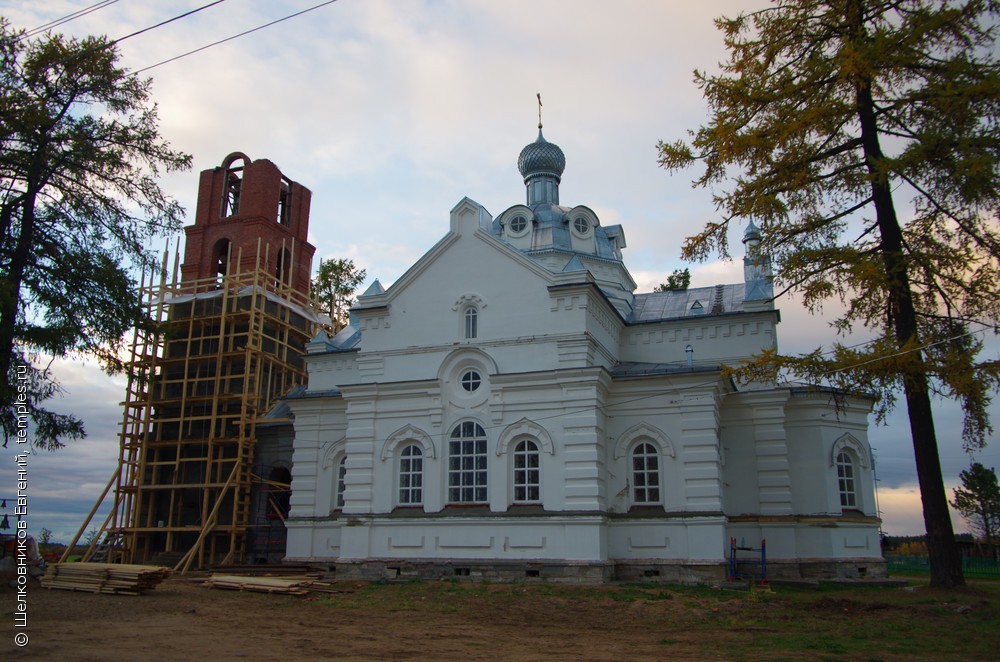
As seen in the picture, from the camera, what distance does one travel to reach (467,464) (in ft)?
71.4

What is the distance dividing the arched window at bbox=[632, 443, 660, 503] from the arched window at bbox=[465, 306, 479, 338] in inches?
210

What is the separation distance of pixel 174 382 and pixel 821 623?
22.3 metres

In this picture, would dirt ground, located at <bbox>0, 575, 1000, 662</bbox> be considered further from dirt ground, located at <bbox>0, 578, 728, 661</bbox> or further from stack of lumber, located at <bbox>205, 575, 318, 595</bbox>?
stack of lumber, located at <bbox>205, 575, 318, 595</bbox>

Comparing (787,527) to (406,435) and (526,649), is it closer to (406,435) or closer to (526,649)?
(406,435)

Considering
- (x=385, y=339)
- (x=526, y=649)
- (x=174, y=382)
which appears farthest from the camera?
(x=174, y=382)

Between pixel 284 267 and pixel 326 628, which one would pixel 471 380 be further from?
pixel 284 267

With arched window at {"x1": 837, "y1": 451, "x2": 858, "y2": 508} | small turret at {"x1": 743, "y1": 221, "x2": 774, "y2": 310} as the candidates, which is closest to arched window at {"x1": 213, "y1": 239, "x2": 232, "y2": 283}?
small turret at {"x1": 743, "y1": 221, "x2": 774, "y2": 310}

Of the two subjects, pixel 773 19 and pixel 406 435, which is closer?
pixel 773 19

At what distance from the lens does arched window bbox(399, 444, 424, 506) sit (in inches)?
872

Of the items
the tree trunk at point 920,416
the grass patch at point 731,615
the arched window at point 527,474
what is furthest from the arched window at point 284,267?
the tree trunk at point 920,416

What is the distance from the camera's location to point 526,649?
37.4 feet

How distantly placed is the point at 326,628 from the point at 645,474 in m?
10.5

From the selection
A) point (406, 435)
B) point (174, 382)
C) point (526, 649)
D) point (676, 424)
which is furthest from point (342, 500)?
point (526, 649)

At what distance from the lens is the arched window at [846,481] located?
23.0m
